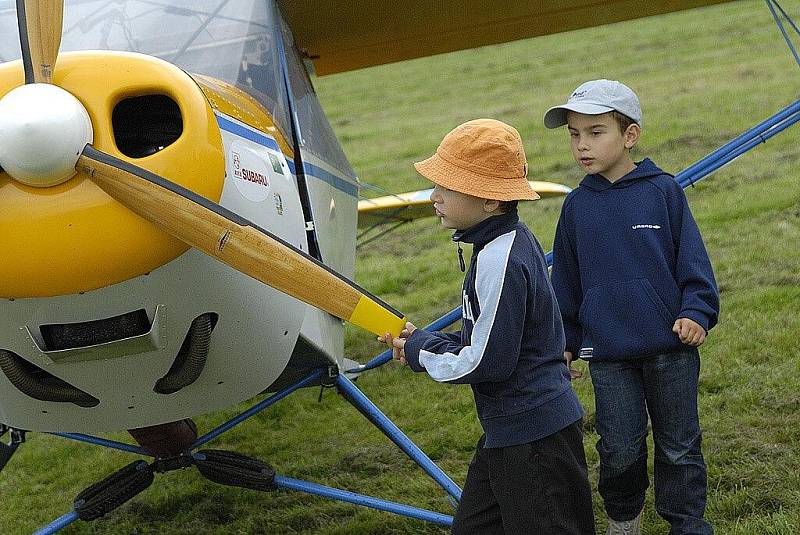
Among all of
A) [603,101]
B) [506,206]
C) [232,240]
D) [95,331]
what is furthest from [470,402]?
[232,240]

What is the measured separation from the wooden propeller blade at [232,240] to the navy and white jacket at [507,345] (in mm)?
195

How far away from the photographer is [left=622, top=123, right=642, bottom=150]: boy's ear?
3418 mm

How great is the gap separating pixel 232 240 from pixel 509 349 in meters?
0.75

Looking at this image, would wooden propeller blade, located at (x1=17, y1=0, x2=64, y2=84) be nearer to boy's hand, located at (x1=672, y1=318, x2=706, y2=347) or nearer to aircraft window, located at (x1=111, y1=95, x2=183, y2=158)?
aircraft window, located at (x1=111, y1=95, x2=183, y2=158)

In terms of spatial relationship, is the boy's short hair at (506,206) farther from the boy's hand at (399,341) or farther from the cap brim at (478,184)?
the boy's hand at (399,341)

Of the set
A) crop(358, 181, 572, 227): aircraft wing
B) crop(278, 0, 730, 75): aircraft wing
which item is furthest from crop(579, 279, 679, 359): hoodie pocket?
crop(358, 181, 572, 227): aircraft wing

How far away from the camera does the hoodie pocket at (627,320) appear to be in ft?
10.8

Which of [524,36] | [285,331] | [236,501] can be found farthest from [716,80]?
[285,331]

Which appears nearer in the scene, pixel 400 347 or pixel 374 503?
pixel 400 347

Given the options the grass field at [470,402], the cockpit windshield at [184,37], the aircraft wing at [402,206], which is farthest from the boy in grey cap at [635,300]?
the aircraft wing at [402,206]

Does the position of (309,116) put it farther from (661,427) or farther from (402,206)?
(402,206)

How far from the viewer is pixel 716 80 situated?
13.6 metres

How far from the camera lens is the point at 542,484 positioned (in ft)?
9.12

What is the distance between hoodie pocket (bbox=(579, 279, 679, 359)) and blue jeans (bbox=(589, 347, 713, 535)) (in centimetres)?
7
